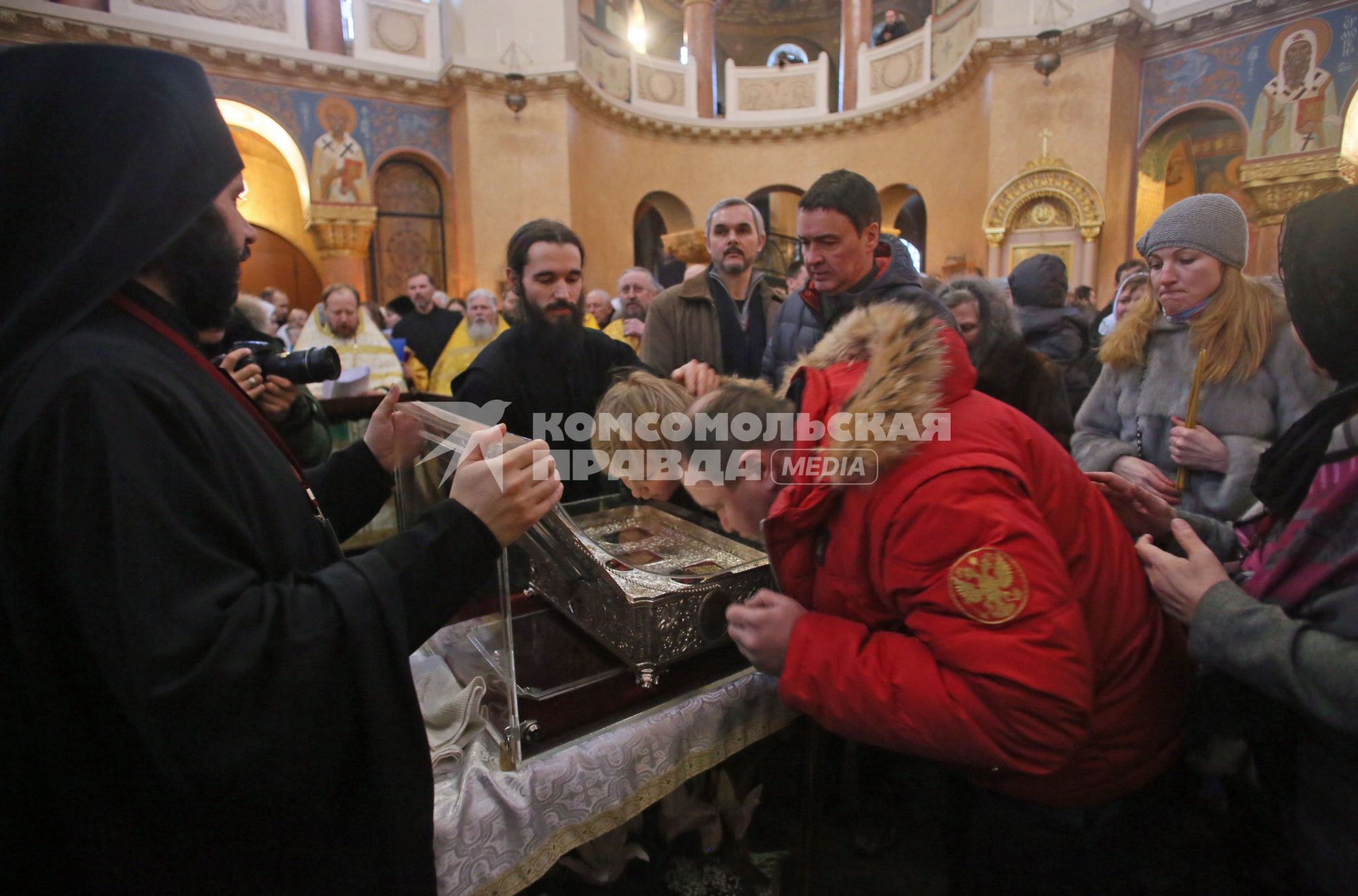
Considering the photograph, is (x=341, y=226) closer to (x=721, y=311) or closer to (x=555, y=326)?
(x=721, y=311)

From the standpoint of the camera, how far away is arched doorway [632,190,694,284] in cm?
1265

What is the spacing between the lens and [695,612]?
1.45 m

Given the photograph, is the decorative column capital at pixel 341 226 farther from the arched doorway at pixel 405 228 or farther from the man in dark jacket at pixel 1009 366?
the man in dark jacket at pixel 1009 366

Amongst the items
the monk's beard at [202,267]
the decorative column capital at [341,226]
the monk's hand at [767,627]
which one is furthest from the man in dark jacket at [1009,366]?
the decorative column capital at [341,226]

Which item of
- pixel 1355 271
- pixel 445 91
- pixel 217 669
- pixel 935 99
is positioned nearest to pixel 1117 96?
pixel 935 99

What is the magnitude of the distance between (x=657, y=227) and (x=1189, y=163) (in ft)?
32.1

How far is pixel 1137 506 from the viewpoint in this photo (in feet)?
5.17

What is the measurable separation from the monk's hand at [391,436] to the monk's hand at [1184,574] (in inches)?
58.1

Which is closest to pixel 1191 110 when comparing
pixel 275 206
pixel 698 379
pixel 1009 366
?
pixel 1009 366

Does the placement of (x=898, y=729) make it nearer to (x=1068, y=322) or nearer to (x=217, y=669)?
(x=217, y=669)

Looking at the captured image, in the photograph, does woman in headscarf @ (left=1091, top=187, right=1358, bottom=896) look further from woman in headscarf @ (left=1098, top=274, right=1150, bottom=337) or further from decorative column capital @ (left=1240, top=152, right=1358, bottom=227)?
decorative column capital @ (left=1240, top=152, right=1358, bottom=227)

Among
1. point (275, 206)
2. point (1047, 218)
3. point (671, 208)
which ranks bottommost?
point (1047, 218)

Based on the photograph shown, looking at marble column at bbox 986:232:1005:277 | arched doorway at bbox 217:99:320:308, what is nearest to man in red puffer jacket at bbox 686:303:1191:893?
marble column at bbox 986:232:1005:277

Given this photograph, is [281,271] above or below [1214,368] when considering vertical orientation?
above
